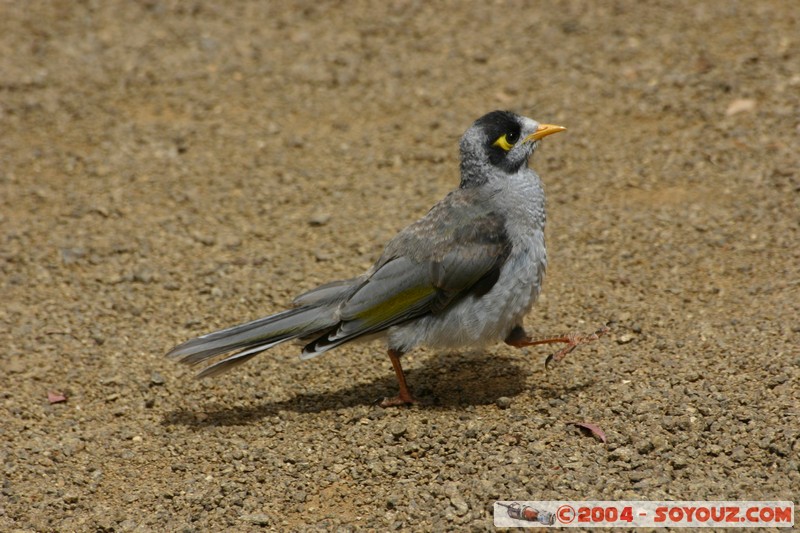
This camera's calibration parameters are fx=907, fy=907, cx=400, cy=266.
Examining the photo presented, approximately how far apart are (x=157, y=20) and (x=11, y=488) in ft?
24.2

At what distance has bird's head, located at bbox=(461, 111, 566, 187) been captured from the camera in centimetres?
629

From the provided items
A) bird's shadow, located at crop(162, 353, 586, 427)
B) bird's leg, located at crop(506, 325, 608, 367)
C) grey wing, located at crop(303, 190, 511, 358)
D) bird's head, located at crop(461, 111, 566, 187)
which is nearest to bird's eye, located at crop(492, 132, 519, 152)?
bird's head, located at crop(461, 111, 566, 187)

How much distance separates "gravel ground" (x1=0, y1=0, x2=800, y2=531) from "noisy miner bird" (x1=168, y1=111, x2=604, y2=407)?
467 mm

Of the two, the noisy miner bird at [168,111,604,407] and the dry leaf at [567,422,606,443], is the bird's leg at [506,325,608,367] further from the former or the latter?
the dry leaf at [567,422,606,443]

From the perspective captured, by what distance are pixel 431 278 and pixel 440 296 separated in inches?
5.3

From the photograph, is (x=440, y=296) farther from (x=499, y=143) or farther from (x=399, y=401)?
(x=499, y=143)

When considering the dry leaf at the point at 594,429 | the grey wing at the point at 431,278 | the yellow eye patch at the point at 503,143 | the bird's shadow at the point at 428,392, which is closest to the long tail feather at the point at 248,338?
the grey wing at the point at 431,278

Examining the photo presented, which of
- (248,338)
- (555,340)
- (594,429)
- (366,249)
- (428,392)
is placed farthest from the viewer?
(366,249)

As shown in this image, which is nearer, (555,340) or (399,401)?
(399,401)

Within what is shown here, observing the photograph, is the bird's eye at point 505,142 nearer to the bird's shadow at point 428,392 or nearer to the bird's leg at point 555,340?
the bird's leg at point 555,340

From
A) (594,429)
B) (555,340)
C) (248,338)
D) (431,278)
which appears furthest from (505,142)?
(248,338)

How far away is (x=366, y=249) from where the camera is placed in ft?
25.6

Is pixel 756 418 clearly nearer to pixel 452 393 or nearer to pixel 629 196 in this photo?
pixel 452 393

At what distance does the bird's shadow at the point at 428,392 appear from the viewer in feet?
20.1
